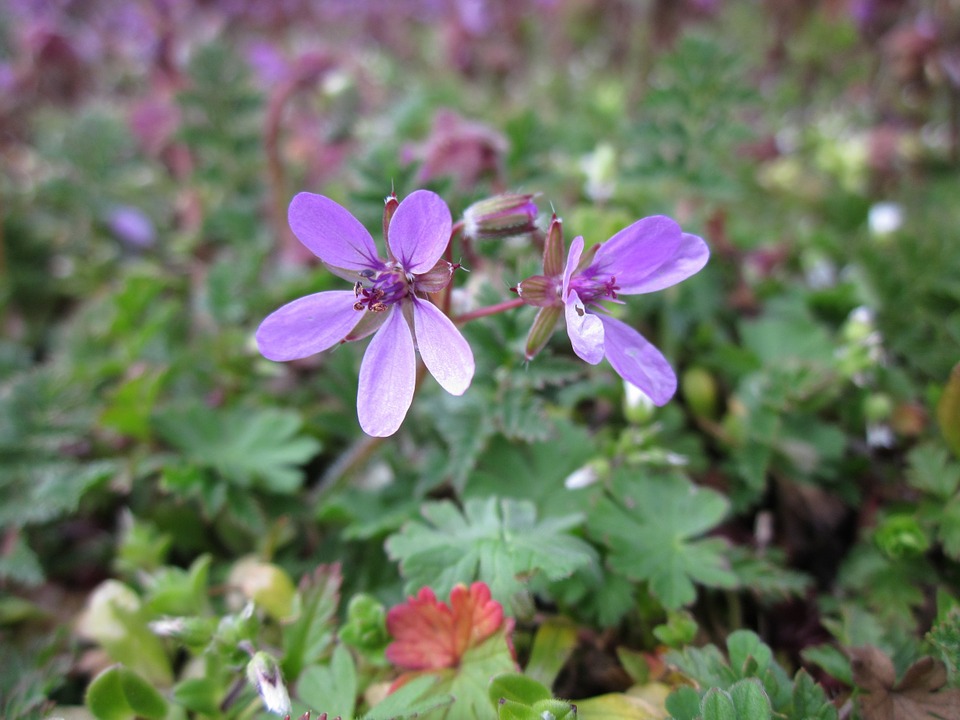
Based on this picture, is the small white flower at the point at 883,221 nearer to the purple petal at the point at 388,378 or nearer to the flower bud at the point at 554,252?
the flower bud at the point at 554,252

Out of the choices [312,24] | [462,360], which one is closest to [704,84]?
[462,360]

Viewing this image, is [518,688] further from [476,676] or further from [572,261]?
[572,261]

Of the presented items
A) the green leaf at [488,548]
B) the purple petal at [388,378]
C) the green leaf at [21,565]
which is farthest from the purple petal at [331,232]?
the green leaf at [21,565]

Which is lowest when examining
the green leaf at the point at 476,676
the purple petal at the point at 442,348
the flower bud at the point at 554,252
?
the green leaf at the point at 476,676

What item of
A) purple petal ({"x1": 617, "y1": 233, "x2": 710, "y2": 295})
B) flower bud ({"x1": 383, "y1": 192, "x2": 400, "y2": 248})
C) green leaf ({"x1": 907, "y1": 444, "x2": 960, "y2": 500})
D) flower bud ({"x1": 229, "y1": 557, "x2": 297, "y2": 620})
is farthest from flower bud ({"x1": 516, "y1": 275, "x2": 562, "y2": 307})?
green leaf ({"x1": 907, "y1": 444, "x2": 960, "y2": 500})

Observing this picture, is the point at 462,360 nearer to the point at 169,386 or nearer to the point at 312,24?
the point at 169,386
